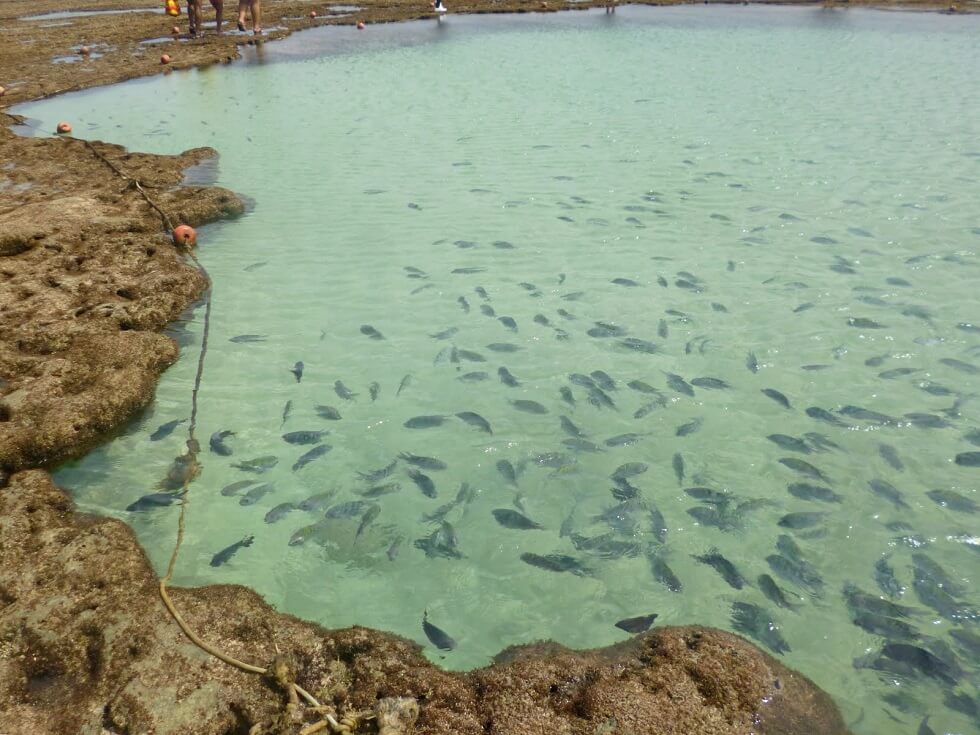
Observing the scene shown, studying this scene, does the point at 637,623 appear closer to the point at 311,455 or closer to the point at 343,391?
the point at 311,455

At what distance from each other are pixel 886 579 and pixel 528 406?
277cm

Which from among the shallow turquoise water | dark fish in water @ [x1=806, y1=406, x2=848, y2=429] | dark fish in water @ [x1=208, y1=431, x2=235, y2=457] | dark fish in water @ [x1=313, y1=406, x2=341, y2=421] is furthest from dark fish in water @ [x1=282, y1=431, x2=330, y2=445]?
dark fish in water @ [x1=806, y1=406, x2=848, y2=429]

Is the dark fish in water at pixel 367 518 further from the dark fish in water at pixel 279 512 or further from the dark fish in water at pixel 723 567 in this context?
the dark fish in water at pixel 723 567

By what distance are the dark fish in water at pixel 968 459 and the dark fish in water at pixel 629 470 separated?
87.5 inches

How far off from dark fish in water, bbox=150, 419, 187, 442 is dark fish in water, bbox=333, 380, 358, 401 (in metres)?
1.27

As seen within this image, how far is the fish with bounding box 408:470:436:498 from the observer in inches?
187

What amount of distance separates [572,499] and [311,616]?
6.20 feet

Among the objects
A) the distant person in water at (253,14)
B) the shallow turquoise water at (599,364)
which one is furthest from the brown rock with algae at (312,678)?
the distant person in water at (253,14)

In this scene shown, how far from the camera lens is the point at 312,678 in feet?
10.9

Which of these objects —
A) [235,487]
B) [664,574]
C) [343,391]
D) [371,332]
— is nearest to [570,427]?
[664,574]

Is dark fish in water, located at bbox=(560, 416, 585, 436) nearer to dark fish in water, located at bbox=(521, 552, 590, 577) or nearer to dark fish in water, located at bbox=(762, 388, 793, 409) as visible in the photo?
dark fish in water, located at bbox=(521, 552, 590, 577)

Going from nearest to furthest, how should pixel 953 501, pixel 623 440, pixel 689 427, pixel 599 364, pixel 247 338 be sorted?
pixel 953 501, pixel 623 440, pixel 689 427, pixel 599 364, pixel 247 338

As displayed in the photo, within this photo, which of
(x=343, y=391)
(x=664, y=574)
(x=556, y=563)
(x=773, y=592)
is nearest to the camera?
(x=773, y=592)

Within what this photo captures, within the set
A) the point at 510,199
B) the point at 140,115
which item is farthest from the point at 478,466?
the point at 140,115
